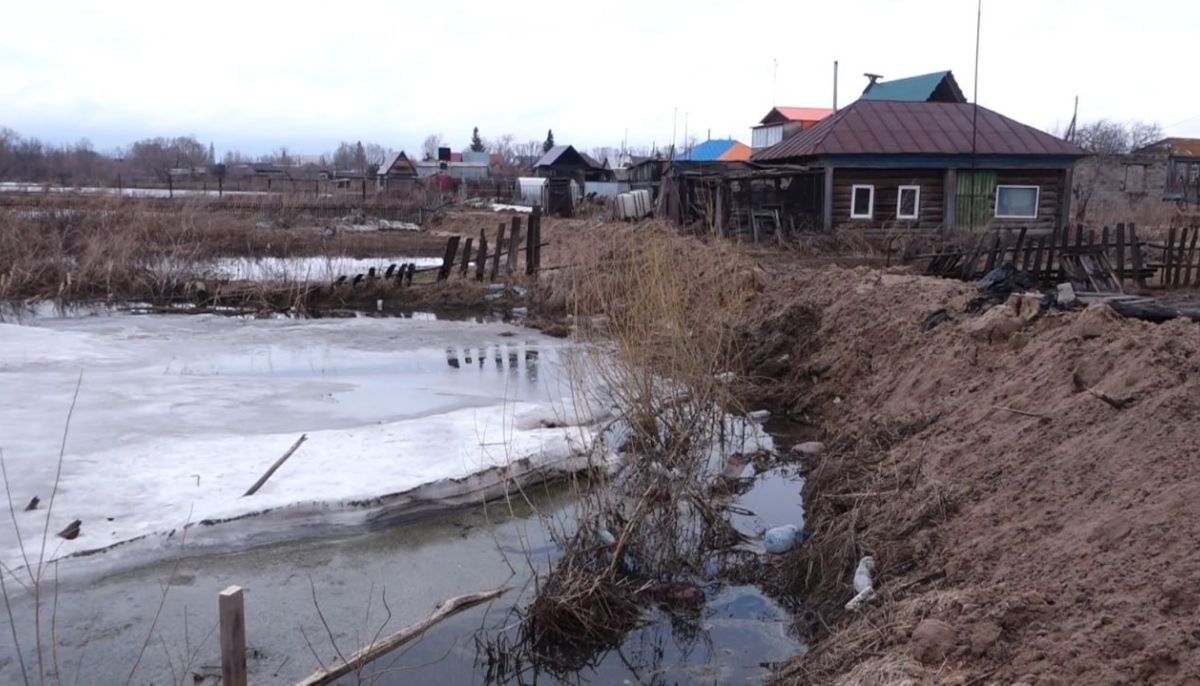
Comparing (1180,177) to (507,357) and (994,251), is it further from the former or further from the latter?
(507,357)

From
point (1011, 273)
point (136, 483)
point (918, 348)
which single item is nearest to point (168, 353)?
point (136, 483)

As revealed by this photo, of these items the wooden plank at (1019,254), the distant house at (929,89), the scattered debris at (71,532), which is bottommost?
the scattered debris at (71,532)

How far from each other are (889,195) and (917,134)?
178 centimetres

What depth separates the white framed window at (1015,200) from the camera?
24531mm

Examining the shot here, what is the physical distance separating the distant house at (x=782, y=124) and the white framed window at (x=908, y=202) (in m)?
16.5

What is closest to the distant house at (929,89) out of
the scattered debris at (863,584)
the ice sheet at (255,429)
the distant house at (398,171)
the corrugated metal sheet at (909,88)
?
the corrugated metal sheet at (909,88)

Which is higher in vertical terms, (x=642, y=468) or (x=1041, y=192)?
(x=1041, y=192)

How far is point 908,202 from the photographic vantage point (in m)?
24.0

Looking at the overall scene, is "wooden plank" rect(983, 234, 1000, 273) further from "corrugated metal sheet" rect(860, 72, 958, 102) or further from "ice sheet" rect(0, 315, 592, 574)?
"corrugated metal sheet" rect(860, 72, 958, 102)

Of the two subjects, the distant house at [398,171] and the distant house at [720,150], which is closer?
the distant house at [720,150]

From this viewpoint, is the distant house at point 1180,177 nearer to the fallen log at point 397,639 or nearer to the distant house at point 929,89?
the distant house at point 929,89

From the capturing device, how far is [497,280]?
778 inches

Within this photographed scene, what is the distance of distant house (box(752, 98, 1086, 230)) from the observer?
23328mm

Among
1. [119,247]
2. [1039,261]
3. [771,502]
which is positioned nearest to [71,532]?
[771,502]
